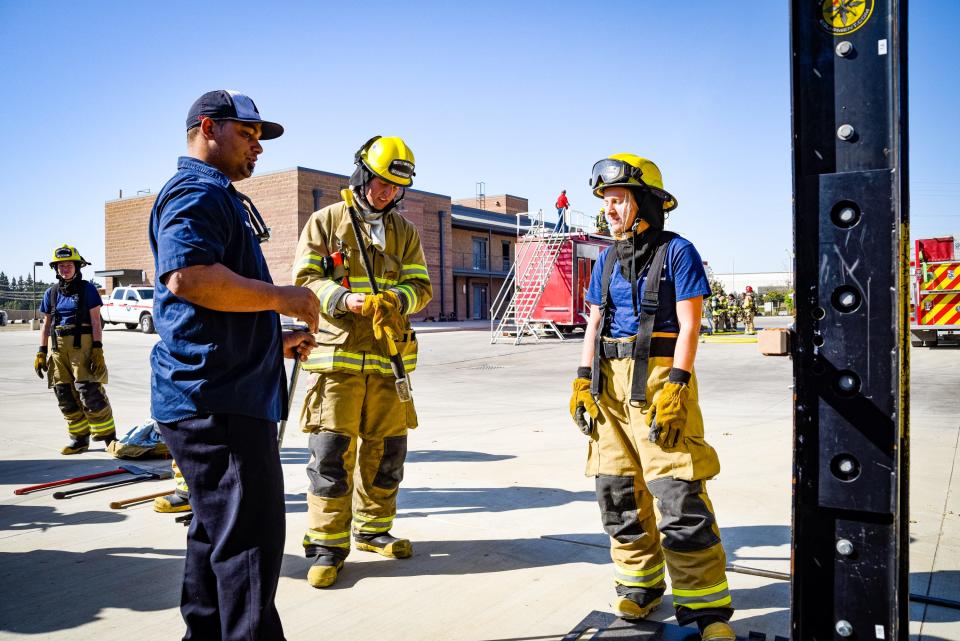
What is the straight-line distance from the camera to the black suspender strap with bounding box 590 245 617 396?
3168mm

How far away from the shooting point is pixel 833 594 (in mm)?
1859

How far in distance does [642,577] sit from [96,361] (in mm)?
6187

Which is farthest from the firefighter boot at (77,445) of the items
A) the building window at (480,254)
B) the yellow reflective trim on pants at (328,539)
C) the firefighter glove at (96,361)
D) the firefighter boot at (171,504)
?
the building window at (480,254)

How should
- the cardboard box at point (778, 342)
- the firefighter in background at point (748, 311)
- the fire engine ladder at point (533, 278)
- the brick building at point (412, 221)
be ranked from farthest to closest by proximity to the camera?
1. the brick building at point (412, 221)
2. the firefighter in background at point (748, 311)
3. the fire engine ladder at point (533, 278)
4. the cardboard box at point (778, 342)

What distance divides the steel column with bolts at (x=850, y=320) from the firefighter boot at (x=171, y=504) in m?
4.03

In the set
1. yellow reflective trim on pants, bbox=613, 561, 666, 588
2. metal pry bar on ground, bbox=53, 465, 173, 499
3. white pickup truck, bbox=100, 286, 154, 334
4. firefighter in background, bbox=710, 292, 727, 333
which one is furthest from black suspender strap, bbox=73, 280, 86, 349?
firefighter in background, bbox=710, 292, 727, 333

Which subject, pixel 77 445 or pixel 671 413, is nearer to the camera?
pixel 671 413

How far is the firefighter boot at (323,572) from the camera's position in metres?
3.42

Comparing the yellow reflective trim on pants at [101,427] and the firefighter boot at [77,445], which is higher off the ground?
the yellow reflective trim on pants at [101,427]

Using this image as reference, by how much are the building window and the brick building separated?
6 cm

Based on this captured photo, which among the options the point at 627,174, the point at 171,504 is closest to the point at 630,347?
the point at 627,174

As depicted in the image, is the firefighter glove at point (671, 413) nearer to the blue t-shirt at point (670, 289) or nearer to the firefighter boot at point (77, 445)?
the blue t-shirt at point (670, 289)

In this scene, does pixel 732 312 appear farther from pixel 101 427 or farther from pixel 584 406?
pixel 584 406

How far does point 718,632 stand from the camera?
2666 mm
